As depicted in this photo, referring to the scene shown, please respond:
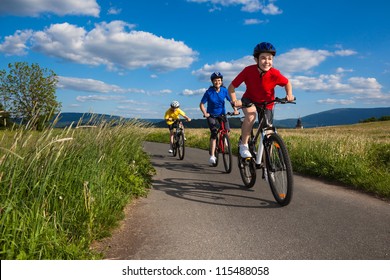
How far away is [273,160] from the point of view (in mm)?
5574

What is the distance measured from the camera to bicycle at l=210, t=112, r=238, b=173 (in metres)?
8.56

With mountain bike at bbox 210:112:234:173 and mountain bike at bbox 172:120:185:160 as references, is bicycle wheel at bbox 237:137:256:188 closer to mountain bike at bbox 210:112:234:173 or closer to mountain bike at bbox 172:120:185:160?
mountain bike at bbox 210:112:234:173

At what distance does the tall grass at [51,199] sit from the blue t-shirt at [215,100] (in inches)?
189

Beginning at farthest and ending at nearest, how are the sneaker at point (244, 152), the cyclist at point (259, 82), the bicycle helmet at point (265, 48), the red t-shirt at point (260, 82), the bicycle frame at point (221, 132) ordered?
1. the bicycle frame at point (221, 132)
2. the sneaker at point (244, 152)
3. the red t-shirt at point (260, 82)
4. the cyclist at point (259, 82)
5. the bicycle helmet at point (265, 48)

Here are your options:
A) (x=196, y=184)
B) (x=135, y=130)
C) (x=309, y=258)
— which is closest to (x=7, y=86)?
(x=135, y=130)

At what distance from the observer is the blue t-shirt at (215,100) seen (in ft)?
30.9

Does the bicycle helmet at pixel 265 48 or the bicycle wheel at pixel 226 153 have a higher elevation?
the bicycle helmet at pixel 265 48

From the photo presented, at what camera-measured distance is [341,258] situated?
3.31 metres

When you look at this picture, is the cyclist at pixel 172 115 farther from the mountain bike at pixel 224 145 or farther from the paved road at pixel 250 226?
the paved road at pixel 250 226

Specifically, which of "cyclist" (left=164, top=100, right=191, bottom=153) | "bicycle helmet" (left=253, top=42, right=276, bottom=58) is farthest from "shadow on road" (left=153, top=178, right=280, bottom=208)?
"cyclist" (left=164, top=100, right=191, bottom=153)

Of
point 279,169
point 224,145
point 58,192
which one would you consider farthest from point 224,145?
point 58,192

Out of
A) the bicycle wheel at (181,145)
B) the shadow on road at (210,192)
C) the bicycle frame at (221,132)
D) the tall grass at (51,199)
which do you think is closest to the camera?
the tall grass at (51,199)

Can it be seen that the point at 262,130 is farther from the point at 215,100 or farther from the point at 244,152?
the point at 215,100

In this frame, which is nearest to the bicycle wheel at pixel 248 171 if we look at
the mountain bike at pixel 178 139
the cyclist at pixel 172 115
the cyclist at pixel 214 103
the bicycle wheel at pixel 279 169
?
the bicycle wheel at pixel 279 169
